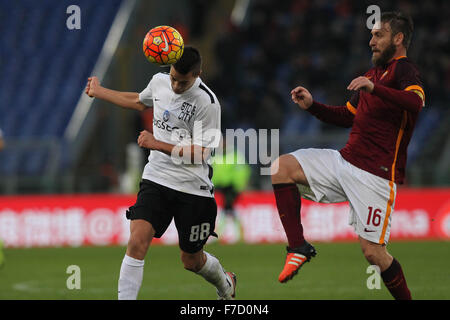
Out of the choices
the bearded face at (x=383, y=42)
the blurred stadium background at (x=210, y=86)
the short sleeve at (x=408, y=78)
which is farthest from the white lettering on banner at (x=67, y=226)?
the short sleeve at (x=408, y=78)

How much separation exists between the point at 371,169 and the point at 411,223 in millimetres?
10988

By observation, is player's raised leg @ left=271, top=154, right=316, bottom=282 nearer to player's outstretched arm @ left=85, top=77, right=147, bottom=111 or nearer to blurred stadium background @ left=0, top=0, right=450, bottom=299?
player's outstretched arm @ left=85, top=77, right=147, bottom=111

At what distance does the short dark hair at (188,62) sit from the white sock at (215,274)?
5.72ft

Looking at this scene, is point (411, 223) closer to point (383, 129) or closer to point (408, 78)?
point (383, 129)

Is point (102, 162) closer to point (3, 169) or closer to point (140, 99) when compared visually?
point (3, 169)

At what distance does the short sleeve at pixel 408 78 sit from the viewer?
6430 mm

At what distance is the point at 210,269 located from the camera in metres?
7.61

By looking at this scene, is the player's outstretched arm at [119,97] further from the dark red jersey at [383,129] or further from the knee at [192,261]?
the dark red jersey at [383,129]

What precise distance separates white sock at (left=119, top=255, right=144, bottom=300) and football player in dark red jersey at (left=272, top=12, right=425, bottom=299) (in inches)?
48.5

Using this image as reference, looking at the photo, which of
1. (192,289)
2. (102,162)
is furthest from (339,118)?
(102,162)

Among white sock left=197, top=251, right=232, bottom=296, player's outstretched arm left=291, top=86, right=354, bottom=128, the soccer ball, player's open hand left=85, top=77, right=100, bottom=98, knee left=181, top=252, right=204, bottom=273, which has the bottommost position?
white sock left=197, top=251, right=232, bottom=296

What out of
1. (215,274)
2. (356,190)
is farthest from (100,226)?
(356,190)

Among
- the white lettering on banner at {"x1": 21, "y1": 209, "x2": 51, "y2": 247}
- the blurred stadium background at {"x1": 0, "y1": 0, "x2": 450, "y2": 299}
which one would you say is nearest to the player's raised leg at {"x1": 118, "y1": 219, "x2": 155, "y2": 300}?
the blurred stadium background at {"x1": 0, "y1": 0, "x2": 450, "y2": 299}

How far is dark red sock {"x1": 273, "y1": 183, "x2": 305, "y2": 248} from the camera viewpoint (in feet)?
22.2
